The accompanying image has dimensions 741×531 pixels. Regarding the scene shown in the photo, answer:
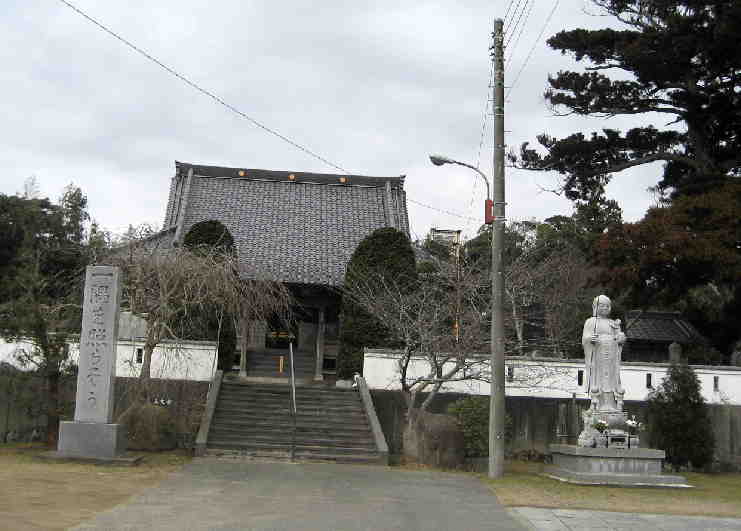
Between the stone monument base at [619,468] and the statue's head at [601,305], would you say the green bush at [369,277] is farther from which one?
the stone monument base at [619,468]

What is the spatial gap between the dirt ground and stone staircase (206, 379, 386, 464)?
1779 mm

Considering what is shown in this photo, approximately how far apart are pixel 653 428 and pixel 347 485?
9.54 metres

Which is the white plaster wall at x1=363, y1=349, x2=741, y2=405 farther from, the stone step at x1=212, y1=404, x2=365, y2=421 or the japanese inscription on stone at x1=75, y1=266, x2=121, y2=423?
the japanese inscription on stone at x1=75, y1=266, x2=121, y2=423

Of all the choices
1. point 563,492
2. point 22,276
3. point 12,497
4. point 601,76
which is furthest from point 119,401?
point 601,76

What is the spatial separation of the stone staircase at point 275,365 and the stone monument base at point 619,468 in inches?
416

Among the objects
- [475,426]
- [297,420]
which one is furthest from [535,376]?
[297,420]

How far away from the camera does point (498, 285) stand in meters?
16.4

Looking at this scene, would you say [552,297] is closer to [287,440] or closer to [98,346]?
[287,440]

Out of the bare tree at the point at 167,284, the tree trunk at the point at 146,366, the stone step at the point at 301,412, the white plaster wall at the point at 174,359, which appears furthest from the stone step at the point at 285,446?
the white plaster wall at the point at 174,359

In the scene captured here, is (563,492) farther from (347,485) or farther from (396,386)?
(396,386)

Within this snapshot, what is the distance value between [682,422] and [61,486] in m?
14.0

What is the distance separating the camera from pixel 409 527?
10039 mm

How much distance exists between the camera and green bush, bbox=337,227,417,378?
75.0ft

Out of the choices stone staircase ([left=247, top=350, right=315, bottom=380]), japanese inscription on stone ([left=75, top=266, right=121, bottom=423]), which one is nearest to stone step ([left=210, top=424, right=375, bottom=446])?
japanese inscription on stone ([left=75, top=266, right=121, bottom=423])
